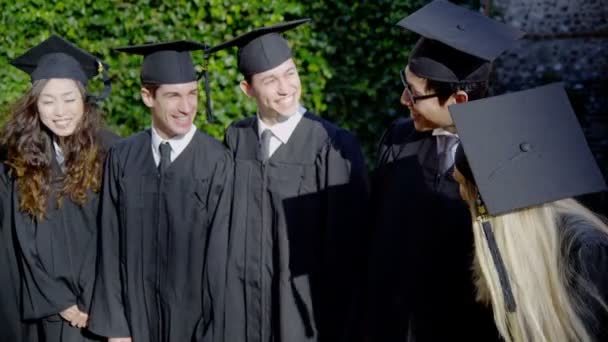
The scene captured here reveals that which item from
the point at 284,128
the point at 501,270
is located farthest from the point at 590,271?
the point at 284,128

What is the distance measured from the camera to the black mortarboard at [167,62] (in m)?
4.21

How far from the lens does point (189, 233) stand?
4.08m

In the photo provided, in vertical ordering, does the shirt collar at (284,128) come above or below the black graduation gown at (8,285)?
above

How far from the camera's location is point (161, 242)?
13.5ft

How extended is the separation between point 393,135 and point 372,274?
0.66 metres

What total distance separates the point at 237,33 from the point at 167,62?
2631mm

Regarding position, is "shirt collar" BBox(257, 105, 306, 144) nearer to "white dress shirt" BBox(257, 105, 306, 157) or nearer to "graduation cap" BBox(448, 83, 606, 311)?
"white dress shirt" BBox(257, 105, 306, 157)

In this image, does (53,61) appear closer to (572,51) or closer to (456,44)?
(456,44)

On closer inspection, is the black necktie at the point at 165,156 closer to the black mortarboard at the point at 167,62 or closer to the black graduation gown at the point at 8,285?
the black mortarboard at the point at 167,62

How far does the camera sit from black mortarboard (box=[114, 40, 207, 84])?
13.8 feet

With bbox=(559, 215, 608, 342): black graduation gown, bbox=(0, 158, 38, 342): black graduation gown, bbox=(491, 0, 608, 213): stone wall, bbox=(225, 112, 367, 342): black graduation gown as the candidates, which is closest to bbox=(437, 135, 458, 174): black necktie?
bbox=(225, 112, 367, 342): black graduation gown

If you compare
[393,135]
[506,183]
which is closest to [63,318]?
[393,135]

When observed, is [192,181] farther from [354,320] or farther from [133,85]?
[133,85]

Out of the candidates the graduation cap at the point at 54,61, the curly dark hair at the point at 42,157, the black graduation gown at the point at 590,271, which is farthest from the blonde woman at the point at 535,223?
the graduation cap at the point at 54,61
